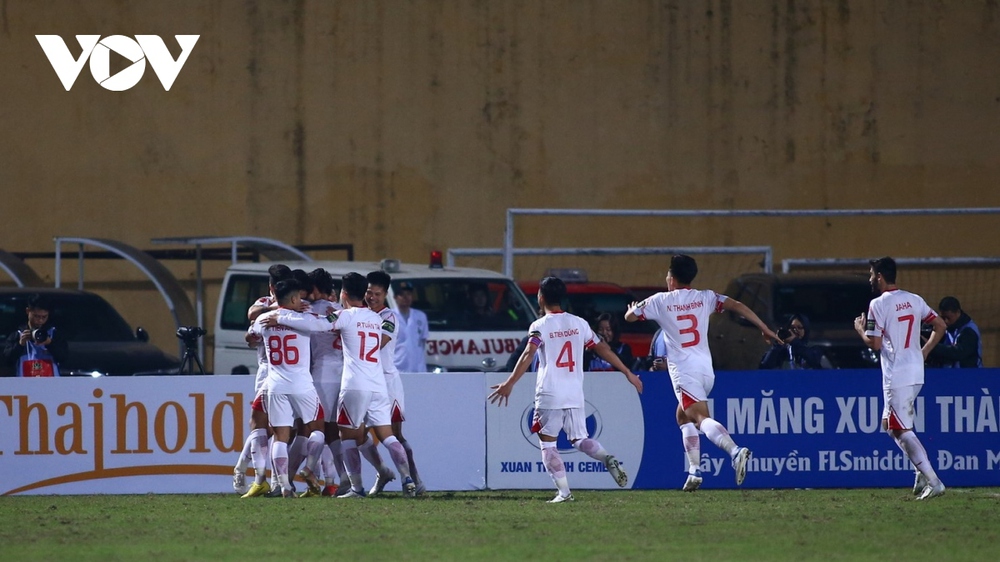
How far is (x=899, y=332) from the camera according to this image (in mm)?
11055

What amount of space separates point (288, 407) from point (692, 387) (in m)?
3.10

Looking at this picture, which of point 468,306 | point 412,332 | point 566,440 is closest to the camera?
point 566,440

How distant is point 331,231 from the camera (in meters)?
24.2

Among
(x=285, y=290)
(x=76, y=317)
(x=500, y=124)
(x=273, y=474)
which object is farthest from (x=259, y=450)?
(x=500, y=124)

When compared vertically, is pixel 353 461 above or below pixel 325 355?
below

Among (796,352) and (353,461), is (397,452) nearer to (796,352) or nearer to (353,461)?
(353,461)

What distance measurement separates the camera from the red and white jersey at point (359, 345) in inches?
439

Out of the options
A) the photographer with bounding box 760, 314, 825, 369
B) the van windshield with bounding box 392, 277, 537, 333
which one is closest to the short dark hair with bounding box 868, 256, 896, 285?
the photographer with bounding box 760, 314, 825, 369

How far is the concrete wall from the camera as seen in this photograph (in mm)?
24094

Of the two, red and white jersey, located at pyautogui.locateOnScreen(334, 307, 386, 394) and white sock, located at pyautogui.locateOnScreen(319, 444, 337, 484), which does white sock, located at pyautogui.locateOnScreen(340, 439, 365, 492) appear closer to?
white sock, located at pyautogui.locateOnScreen(319, 444, 337, 484)

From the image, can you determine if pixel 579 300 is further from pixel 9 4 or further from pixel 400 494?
pixel 9 4

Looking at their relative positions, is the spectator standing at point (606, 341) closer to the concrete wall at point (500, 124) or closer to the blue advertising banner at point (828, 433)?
the blue advertising banner at point (828, 433)

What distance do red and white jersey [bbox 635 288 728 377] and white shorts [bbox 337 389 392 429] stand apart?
210 cm

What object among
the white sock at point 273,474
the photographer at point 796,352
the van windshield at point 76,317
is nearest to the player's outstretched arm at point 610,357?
the white sock at point 273,474
